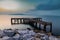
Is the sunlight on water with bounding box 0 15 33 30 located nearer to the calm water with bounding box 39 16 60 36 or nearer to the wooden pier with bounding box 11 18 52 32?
the wooden pier with bounding box 11 18 52 32

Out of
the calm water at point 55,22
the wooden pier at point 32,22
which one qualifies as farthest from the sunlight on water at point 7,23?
the calm water at point 55,22

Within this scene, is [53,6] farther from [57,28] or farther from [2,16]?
[2,16]

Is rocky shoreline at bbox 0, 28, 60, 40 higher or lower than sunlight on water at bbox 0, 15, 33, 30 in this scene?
lower

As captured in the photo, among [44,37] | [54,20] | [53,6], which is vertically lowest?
[44,37]

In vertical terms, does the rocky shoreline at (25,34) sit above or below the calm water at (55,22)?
below

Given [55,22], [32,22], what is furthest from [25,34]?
[55,22]

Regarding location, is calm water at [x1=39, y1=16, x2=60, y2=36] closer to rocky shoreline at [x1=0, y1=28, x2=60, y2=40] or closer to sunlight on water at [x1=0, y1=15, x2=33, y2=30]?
rocky shoreline at [x1=0, y1=28, x2=60, y2=40]

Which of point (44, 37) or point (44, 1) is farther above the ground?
point (44, 1)

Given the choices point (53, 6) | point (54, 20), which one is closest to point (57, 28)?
point (54, 20)

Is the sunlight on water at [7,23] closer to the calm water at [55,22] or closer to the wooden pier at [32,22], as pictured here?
the wooden pier at [32,22]

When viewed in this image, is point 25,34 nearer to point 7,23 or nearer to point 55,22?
point 7,23

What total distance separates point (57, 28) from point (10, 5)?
2.26 feet

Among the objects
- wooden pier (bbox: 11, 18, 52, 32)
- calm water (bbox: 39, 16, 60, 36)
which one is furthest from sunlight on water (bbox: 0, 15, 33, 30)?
calm water (bbox: 39, 16, 60, 36)

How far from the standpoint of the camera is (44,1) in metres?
2.36
